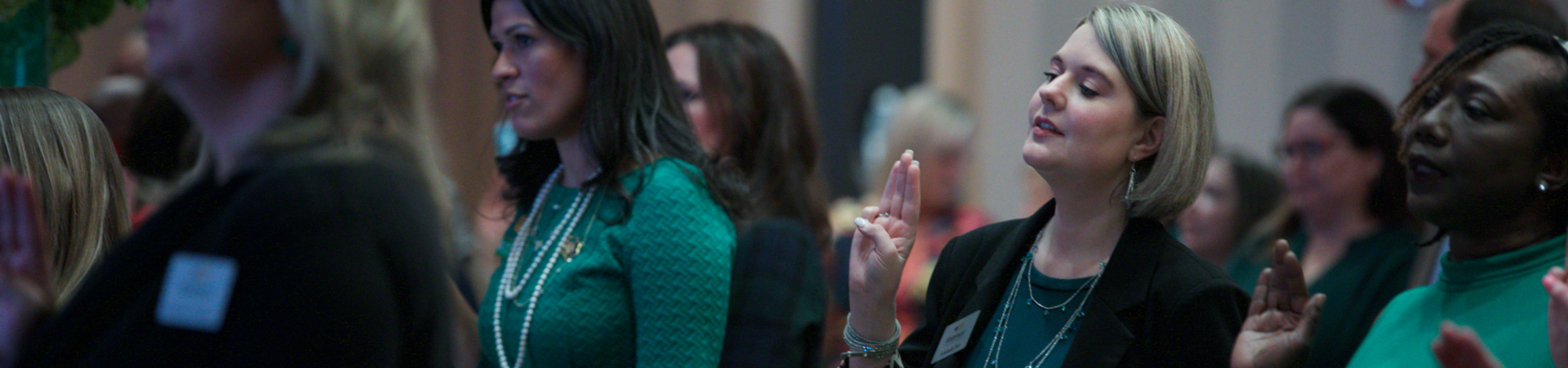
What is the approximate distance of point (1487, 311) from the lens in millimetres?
1590

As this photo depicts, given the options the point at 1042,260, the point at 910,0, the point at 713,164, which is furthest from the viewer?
the point at 910,0

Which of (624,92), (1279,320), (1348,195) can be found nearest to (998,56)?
(1348,195)

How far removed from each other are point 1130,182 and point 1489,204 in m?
0.45

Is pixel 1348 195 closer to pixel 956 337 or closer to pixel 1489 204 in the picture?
pixel 1489 204

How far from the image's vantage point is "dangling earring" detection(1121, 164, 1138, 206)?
162cm

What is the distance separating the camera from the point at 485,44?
4.63m

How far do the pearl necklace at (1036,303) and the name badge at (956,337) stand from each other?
3 centimetres

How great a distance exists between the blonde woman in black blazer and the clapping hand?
24 mm

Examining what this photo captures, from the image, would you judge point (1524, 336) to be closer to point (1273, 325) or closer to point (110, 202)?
point (1273, 325)

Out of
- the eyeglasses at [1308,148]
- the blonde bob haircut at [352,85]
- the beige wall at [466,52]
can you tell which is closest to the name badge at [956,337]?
the blonde bob haircut at [352,85]

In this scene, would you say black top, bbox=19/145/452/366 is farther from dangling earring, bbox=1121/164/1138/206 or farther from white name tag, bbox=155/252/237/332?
dangling earring, bbox=1121/164/1138/206

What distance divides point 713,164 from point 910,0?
13.1ft

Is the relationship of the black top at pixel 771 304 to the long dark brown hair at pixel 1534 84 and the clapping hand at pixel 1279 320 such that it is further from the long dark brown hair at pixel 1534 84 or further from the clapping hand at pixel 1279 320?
the long dark brown hair at pixel 1534 84

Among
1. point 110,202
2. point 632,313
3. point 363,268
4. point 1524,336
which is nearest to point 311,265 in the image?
point 363,268
